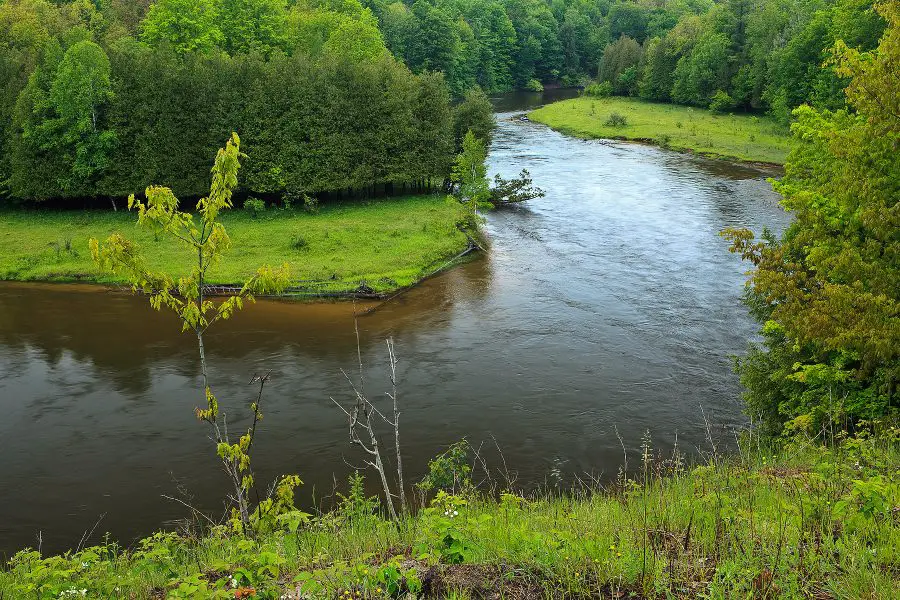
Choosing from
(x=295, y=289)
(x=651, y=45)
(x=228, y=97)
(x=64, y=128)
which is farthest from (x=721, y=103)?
(x=64, y=128)

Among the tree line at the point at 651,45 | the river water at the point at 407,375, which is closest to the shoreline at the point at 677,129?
the tree line at the point at 651,45

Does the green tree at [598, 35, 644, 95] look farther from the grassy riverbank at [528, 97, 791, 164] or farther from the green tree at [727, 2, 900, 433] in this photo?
the green tree at [727, 2, 900, 433]

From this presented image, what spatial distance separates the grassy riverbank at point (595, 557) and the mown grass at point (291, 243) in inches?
923

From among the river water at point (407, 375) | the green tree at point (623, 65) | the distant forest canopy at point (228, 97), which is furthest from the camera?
the green tree at point (623, 65)

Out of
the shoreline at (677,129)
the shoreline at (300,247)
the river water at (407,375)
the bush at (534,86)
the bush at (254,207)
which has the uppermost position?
the bush at (534,86)

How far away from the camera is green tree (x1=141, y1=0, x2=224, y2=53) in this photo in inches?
2140

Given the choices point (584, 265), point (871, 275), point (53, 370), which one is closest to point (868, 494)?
point (871, 275)

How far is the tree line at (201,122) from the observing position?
40.9 meters

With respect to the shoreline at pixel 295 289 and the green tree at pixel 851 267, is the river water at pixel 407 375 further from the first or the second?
the green tree at pixel 851 267

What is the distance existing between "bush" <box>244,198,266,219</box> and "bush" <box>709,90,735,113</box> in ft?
179

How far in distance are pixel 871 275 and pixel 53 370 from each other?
2457cm

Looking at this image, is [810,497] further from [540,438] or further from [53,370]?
[53,370]

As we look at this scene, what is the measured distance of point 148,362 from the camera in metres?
25.5

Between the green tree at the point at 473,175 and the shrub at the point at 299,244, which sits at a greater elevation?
the green tree at the point at 473,175
